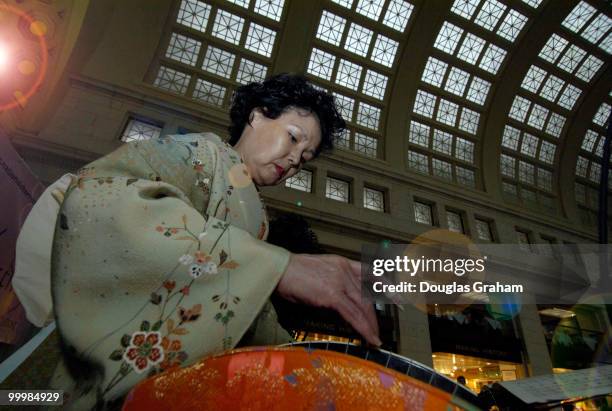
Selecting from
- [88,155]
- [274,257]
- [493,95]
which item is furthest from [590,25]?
[88,155]

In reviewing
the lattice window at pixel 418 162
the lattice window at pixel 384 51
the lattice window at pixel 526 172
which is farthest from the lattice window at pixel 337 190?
the lattice window at pixel 526 172

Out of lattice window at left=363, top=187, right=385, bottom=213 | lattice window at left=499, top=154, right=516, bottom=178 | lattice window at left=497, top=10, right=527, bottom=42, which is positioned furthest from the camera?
lattice window at left=499, top=154, right=516, bottom=178

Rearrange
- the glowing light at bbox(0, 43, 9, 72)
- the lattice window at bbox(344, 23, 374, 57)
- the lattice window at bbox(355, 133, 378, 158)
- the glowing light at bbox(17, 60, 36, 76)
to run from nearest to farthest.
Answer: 1. the glowing light at bbox(0, 43, 9, 72)
2. the glowing light at bbox(17, 60, 36, 76)
3. the lattice window at bbox(344, 23, 374, 57)
4. the lattice window at bbox(355, 133, 378, 158)

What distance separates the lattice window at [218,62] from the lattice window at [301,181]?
542 centimetres

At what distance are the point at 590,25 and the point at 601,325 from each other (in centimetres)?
1606

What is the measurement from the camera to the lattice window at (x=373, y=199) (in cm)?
1221

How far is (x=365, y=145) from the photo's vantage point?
1352cm

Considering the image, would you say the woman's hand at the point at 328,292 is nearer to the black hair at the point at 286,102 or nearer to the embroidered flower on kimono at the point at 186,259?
the embroidered flower on kimono at the point at 186,259

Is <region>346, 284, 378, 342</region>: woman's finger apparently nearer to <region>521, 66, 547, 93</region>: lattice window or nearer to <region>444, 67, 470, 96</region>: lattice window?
<region>444, 67, 470, 96</region>: lattice window

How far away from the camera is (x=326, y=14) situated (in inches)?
478

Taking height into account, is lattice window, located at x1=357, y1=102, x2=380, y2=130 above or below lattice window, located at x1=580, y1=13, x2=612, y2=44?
below

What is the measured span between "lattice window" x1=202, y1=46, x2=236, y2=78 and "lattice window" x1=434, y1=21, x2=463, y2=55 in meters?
10.0

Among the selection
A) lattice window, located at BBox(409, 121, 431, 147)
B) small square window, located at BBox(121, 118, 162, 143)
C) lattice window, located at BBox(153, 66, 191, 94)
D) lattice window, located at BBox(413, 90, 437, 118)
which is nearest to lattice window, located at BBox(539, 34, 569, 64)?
lattice window, located at BBox(413, 90, 437, 118)

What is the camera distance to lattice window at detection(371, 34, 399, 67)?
13.1 metres
